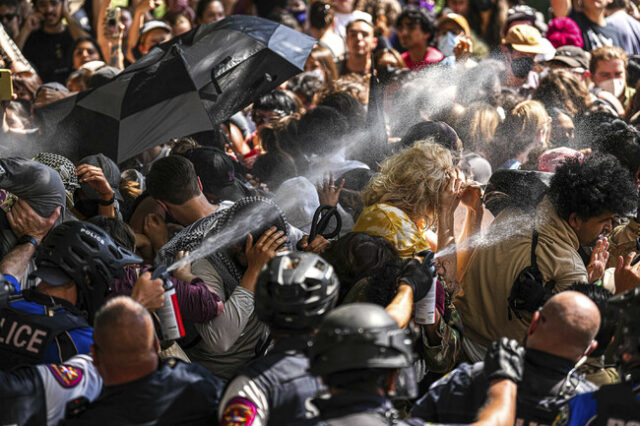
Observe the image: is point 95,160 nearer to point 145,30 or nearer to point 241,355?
point 241,355

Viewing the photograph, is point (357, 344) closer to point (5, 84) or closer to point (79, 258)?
point (79, 258)

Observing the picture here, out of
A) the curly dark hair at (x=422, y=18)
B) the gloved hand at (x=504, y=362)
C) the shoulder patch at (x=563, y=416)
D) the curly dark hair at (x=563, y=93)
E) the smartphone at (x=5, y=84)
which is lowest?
the curly dark hair at (x=563, y=93)

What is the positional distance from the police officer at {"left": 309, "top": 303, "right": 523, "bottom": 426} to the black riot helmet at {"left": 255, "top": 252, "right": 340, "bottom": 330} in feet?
1.24

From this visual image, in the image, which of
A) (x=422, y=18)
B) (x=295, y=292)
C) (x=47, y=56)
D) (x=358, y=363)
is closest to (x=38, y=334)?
(x=295, y=292)

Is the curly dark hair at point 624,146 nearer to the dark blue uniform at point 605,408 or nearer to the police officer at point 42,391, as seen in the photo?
the dark blue uniform at point 605,408

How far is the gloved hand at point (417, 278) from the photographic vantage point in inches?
168

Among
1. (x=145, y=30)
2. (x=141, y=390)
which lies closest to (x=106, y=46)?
(x=145, y=30)

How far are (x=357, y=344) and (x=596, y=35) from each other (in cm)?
889

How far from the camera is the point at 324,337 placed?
3180 millimetres

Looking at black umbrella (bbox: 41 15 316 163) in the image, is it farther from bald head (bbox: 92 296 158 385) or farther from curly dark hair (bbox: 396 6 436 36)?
bald head (bbox: 92 296 158 385)

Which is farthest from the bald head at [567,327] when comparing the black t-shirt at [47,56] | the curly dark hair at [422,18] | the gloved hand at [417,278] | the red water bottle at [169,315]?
the black t-shirt at [47,56]

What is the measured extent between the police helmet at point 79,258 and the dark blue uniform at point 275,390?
1.08 m

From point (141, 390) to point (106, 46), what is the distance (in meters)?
8.13

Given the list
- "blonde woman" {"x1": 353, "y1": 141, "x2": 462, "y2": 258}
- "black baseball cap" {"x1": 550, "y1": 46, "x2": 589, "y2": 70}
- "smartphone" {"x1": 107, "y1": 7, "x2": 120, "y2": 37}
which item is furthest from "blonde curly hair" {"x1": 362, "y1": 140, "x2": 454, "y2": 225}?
"smartphone" {"x1": 107, "y1": 7, "x2": 120, "y2": 37}
